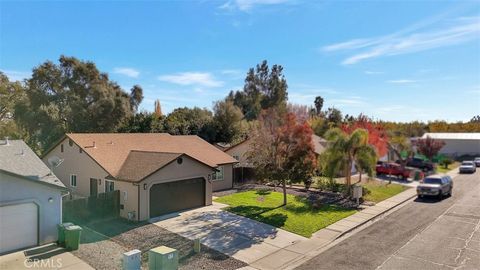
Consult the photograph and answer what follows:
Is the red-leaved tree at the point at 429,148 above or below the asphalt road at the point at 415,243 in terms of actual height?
above

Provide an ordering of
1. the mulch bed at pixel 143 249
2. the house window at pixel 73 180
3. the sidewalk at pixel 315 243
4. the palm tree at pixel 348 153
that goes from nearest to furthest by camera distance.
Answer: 1. the mulch bed at pixel 143 249
2. the sidewalk at pixel 315 243
3. the house window at pixel 73 180
4. the palm tree at pixel 348 153

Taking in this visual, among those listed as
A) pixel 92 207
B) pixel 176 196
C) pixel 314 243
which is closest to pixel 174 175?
pixel 176 196

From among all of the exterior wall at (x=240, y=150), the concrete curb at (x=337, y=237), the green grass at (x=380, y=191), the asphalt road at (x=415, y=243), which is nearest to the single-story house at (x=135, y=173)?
the exterior wall at (x=240, y=150)

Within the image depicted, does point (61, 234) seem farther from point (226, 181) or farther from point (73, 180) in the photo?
point (226, 181)

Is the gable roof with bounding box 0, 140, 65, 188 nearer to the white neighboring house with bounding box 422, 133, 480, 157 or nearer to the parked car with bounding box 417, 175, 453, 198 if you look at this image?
the parked car with bounding box 417, 175, 453, 198

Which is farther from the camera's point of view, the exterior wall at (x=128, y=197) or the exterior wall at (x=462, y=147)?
the exterior wall at (x=462, y=147)

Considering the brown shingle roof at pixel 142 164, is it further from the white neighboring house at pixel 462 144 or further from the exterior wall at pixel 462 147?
the exterior wall at pixel 462 147

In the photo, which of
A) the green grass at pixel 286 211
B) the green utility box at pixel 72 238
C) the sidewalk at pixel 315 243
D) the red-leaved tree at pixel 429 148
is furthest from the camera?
the red-leaved tree at pixel 429 148

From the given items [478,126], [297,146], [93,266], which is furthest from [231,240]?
[478,126]
